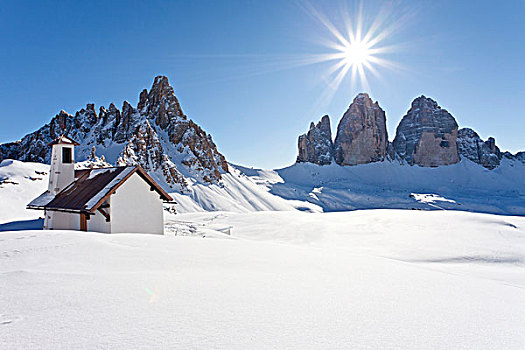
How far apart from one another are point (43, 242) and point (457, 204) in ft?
320

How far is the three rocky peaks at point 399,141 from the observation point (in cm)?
12362

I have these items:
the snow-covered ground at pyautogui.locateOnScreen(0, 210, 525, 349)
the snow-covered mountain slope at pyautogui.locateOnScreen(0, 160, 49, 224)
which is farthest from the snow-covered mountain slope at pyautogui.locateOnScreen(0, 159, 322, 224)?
the snow-covered ground at pyautogui.locateOnScreen(0, 210, 525, 349)

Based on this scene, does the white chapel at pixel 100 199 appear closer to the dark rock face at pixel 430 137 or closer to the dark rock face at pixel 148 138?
the dark rock face at pixel 148 138

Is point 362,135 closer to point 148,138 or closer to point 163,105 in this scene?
point 163,105

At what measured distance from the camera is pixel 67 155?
18.0 meters

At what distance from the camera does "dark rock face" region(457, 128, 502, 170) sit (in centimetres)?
12800

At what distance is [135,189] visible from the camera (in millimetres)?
15727

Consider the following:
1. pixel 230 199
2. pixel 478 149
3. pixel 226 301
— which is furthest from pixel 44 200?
pixel 478 149

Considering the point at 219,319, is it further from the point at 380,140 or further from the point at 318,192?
the point at 380,140

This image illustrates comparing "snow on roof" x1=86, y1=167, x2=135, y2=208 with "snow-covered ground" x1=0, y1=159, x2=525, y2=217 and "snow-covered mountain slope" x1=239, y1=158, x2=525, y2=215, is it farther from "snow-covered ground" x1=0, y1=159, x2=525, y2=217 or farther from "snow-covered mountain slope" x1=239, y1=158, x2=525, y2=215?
"snow-covered mountain slope" x1=239, y1=158, x2=525, y2=215

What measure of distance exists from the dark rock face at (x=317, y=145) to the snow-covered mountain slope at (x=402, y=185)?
4566 millimetres

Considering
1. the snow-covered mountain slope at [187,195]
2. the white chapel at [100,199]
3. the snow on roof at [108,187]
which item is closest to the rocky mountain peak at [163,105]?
the snow-covered mountain slope at [187,195]

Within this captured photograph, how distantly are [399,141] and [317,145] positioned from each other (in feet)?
135

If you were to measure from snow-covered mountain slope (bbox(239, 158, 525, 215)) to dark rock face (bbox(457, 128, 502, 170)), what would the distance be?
147 inches
